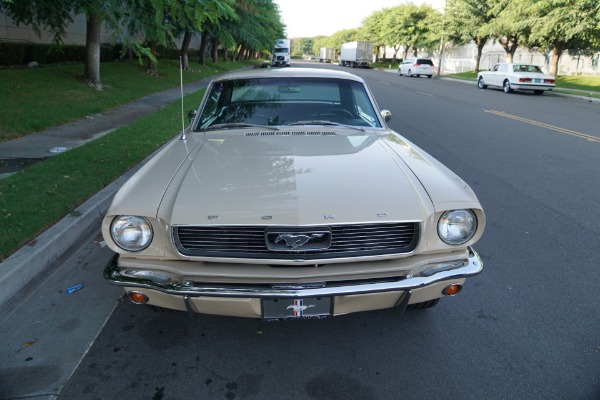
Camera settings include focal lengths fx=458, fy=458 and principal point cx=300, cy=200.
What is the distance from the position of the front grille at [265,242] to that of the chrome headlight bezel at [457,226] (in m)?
0.18

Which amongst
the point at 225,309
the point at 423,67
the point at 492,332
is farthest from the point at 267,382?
the point at 423,67

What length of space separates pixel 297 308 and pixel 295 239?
37 cm

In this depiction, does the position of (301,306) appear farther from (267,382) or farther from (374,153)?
(374,153)

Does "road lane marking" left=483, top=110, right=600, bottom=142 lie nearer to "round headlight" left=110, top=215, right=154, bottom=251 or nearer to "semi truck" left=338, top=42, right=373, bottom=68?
"round headlight" left=110, top=215, right=154, bottom=251

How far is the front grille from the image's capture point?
2.46 m

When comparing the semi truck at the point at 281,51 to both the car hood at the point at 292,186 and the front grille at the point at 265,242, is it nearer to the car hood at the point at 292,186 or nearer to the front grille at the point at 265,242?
the car hood at the point at 292,186

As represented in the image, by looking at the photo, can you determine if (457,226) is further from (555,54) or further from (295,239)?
(555,54)

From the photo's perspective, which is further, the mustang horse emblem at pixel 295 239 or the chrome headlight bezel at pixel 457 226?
the chrome headlight bezel at pixel 457 226

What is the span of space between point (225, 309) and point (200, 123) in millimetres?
2072

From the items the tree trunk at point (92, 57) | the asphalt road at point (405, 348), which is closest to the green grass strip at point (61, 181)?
the asphalt road at point (405, 348)

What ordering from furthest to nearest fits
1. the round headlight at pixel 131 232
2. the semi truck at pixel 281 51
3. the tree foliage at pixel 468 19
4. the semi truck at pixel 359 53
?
the semi truck at pixel 359 53, the semi truck at pixel 281 51, the tree foliage at pixel 468 19, the round headlight at pixel 131 232

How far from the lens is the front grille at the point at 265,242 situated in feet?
8.08

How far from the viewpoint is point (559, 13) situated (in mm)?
25531

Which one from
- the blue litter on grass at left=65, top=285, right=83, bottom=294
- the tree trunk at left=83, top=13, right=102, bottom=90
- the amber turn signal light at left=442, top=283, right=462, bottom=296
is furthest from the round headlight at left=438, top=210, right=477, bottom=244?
the tree trunk at left=83, top=13, right=102, bottom=90
